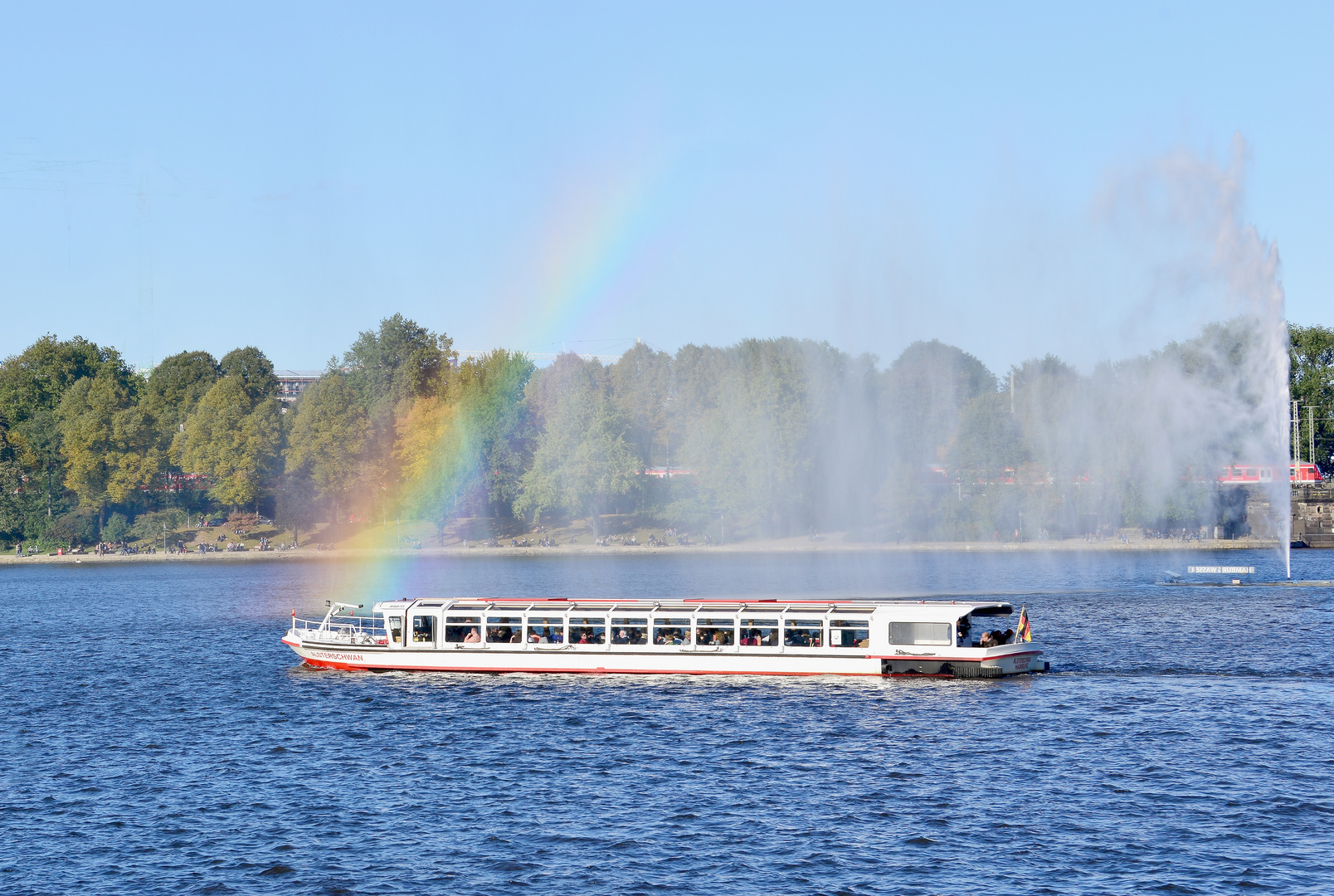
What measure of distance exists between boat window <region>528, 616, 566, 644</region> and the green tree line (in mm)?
96515

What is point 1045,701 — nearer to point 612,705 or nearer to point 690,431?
point 612,705

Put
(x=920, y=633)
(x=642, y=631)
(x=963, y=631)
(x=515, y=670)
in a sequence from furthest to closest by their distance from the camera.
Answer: (x=515, y=670) → (x=642, y=631) → (x=963, y=631) → (x=920, y=633)

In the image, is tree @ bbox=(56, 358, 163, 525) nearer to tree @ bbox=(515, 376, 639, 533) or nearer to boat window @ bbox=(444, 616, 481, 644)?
tree @ bbox=(515, 376, 639, 533)

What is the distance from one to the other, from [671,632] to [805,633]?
7038 millimetres

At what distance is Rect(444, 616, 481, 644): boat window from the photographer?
6731 centimetres

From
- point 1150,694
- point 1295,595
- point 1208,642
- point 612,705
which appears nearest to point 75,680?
point 612,705

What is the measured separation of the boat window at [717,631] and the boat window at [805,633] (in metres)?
2.89

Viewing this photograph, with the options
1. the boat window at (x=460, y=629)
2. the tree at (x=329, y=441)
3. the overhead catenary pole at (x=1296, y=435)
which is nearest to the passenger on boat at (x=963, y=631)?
the boat window at (x=460, y=629)

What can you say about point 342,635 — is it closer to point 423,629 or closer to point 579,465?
point 423,629

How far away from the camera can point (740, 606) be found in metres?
65.0

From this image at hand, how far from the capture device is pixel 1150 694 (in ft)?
186

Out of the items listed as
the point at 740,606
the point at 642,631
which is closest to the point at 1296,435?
the point at 740,606

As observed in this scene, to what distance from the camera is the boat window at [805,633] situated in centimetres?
6366

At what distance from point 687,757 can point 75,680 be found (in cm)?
3979
